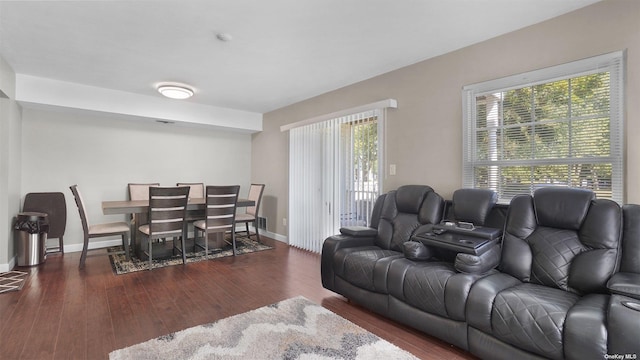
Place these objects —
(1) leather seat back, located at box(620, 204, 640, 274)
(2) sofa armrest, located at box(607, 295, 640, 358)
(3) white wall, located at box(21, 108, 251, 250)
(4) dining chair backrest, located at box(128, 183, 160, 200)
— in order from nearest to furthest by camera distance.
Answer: (2) sofa armrest, located at box(607, 295, 640, 358) < (1) leather seat back, located at box(620, 204, 640, 274) < (3) white wall, located at box(21, 108, 251, 250) < (4) dining chair backrest, located at box(128, 183, 160, 200)

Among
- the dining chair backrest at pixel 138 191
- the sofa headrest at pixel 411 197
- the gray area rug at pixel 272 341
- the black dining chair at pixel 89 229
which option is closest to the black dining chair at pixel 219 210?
the black dining chair at pixel 89 229

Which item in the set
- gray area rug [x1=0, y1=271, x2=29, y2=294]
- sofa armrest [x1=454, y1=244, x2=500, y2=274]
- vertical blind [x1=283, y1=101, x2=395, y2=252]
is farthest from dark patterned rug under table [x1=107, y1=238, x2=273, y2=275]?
sofa armrest [x1=454, y1=244, x2=500, y2=274]

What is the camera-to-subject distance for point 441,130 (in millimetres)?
3236

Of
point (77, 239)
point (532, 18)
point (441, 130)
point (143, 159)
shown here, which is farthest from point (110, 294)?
point (532, 18)

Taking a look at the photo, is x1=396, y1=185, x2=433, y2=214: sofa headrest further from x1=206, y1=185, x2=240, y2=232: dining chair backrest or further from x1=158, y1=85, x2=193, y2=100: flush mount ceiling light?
x1=158, y1=85, x2=193, y2=100: flush mount ceiling light

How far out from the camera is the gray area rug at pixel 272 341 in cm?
200

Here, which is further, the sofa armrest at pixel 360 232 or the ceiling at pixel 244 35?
the sofa armrest at pixel 360 232

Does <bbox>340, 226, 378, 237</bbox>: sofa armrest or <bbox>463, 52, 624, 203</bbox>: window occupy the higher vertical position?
<bbox>463, 52, 624, 203</bbox>: window

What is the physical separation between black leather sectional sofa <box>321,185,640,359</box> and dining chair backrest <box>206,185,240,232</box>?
221 centimetres

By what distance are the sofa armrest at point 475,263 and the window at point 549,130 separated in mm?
860

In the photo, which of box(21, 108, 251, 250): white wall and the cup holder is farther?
box(21, 108, 251, 250): white wall

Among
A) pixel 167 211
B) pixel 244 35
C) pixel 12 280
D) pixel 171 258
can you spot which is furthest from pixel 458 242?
pixel 12 280

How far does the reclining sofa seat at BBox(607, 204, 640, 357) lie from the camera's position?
139 cm

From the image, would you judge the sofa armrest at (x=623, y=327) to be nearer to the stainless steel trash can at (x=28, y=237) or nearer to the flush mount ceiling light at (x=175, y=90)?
the flush mount ceiling light at (x=175, y=90)
